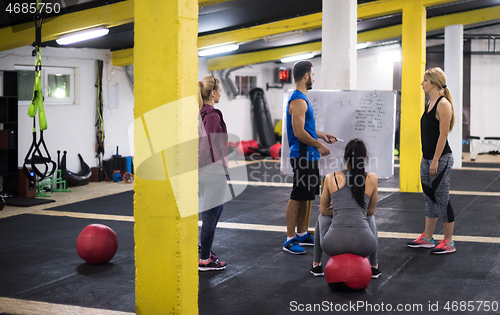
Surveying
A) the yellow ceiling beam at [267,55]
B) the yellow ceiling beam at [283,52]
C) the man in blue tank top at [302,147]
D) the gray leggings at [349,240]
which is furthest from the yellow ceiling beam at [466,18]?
the gray leggings at [349,240]

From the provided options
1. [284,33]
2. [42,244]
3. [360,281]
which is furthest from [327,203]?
[284,33]

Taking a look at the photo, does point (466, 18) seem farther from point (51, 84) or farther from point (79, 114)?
point (51, 84)

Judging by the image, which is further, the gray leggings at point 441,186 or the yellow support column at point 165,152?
the gray leggings at point 441,186

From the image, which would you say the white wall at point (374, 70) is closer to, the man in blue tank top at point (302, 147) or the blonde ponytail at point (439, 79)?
the blonde ponytail at point (439, 79)

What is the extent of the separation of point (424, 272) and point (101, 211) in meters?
4.42

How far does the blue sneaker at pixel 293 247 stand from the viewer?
457cm

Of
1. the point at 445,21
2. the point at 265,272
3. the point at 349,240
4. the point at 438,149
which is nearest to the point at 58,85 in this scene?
the point at 265,272

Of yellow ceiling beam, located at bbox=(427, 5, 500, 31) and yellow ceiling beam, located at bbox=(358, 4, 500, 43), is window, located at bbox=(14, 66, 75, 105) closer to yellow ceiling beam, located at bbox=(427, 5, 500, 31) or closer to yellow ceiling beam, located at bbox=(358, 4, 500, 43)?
yellow ceiling beam, located at bbox=(358, 4, 500, 43)

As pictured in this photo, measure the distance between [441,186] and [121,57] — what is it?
738 centimetres

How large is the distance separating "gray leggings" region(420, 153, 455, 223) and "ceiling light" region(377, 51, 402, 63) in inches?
467

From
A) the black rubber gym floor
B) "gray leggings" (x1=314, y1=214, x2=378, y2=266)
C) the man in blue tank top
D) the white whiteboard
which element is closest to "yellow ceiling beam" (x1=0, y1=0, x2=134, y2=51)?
the black rubber gym floor

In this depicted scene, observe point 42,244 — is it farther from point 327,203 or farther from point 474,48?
point 474,48

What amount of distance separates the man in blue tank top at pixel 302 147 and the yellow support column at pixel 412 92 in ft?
13.8

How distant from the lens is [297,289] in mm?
3664
